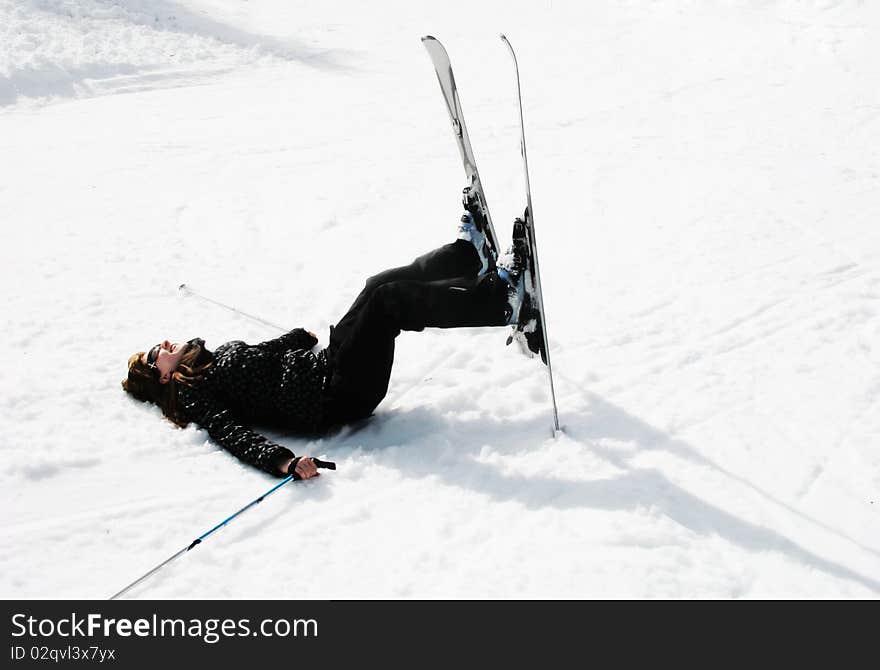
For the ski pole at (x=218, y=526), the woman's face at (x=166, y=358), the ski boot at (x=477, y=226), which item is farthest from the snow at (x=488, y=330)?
the ski boot at (x=477, y=226)

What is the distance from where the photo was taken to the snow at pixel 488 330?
2.89 meters

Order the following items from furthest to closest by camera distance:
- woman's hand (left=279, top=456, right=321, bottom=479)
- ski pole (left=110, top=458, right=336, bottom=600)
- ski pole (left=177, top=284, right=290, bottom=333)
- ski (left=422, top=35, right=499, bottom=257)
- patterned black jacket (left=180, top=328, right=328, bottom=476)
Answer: ski pole (left=177, top=284, right=290, bottom=333) < ski (left=422, top=35, right=499, bottom=257) < patterned black jacket (left=180, top=328, right=328, bottom=476) < woman's hand (left=279, top=456, right=321, bottom=479) < ski pole (left=110, top=458, right=336, bottom=600)

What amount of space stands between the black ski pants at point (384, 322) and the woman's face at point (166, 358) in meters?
0.73

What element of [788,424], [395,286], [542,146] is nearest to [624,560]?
[788,424]

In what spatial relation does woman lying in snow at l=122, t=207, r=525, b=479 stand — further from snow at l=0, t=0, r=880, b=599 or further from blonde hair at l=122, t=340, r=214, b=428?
snow at l=0, t=0, r=880, b=599

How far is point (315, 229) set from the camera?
6.27 meters

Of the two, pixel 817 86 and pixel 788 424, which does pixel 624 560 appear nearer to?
pixel 788 424

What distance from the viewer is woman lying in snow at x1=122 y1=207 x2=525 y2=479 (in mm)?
3445

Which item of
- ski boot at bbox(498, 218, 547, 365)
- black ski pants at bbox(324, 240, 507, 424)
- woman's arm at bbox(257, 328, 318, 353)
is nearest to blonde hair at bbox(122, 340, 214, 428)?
woman's arm at bbox(257, 328, 318, 353)

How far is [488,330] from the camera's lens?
461 centimetres

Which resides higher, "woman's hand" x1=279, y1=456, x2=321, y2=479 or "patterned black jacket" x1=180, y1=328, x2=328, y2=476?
"patterned black jacket" x1=180, y1=328, x2=328, y2=476

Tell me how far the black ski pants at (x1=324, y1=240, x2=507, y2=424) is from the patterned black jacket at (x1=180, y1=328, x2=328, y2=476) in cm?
8

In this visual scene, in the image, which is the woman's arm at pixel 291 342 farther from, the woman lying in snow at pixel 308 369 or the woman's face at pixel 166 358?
the woman's face at pixel 166 358

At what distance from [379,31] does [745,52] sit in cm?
586
